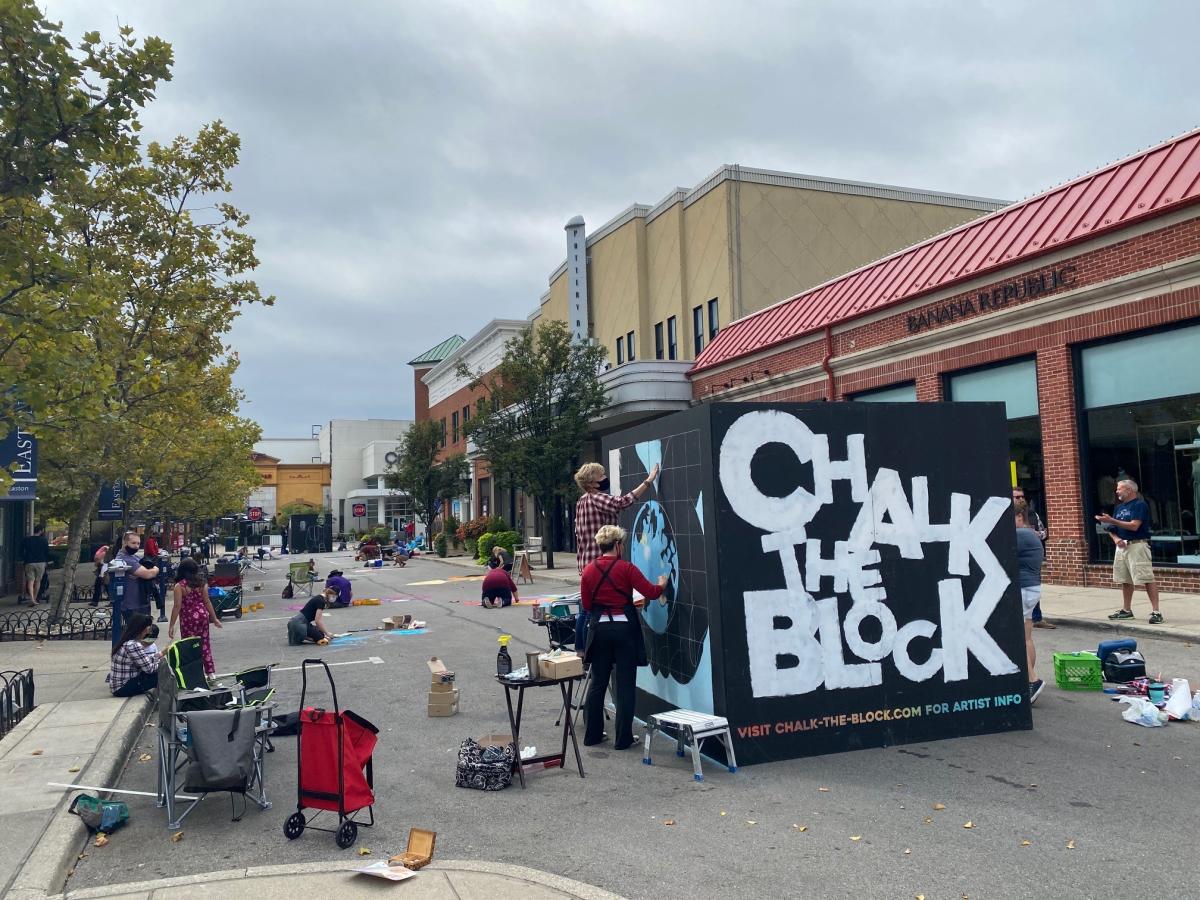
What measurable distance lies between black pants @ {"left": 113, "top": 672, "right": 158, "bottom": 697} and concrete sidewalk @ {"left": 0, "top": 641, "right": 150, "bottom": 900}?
0.08 meters

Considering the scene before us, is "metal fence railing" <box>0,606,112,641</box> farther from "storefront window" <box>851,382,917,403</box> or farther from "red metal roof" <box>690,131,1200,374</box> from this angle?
"red metal roof" <box>690,131,1200,374</box>

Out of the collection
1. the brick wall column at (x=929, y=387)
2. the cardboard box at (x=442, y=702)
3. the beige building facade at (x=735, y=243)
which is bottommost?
the cardboard box at (x=442, y=702)

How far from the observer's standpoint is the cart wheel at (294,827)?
5621mm

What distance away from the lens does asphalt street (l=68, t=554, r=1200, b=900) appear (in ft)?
15.6

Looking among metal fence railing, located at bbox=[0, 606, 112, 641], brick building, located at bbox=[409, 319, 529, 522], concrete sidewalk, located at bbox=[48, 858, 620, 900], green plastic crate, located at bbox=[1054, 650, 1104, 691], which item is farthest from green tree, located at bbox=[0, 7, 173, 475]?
brick building, located at bbox=[409, 319, 529, 522]

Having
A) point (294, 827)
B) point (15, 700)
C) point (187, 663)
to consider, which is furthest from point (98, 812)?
point (15, 700)

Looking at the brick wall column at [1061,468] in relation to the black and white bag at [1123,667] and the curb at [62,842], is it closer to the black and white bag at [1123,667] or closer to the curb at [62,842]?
the black and white bag at [1123,667]

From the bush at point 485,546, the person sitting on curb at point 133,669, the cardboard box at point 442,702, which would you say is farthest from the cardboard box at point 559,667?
the bush at point 485,546

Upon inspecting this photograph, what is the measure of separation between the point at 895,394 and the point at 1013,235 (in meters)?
4.50

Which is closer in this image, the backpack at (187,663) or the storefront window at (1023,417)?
the backpack at (187,663)

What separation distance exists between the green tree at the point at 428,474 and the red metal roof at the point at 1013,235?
2639 centimetres

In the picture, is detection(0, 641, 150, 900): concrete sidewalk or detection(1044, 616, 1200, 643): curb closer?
detection(0, 641, 150, 900): concrete sidewalk

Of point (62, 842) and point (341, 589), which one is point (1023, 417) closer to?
point (341, 589)

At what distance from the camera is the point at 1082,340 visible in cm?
1627
